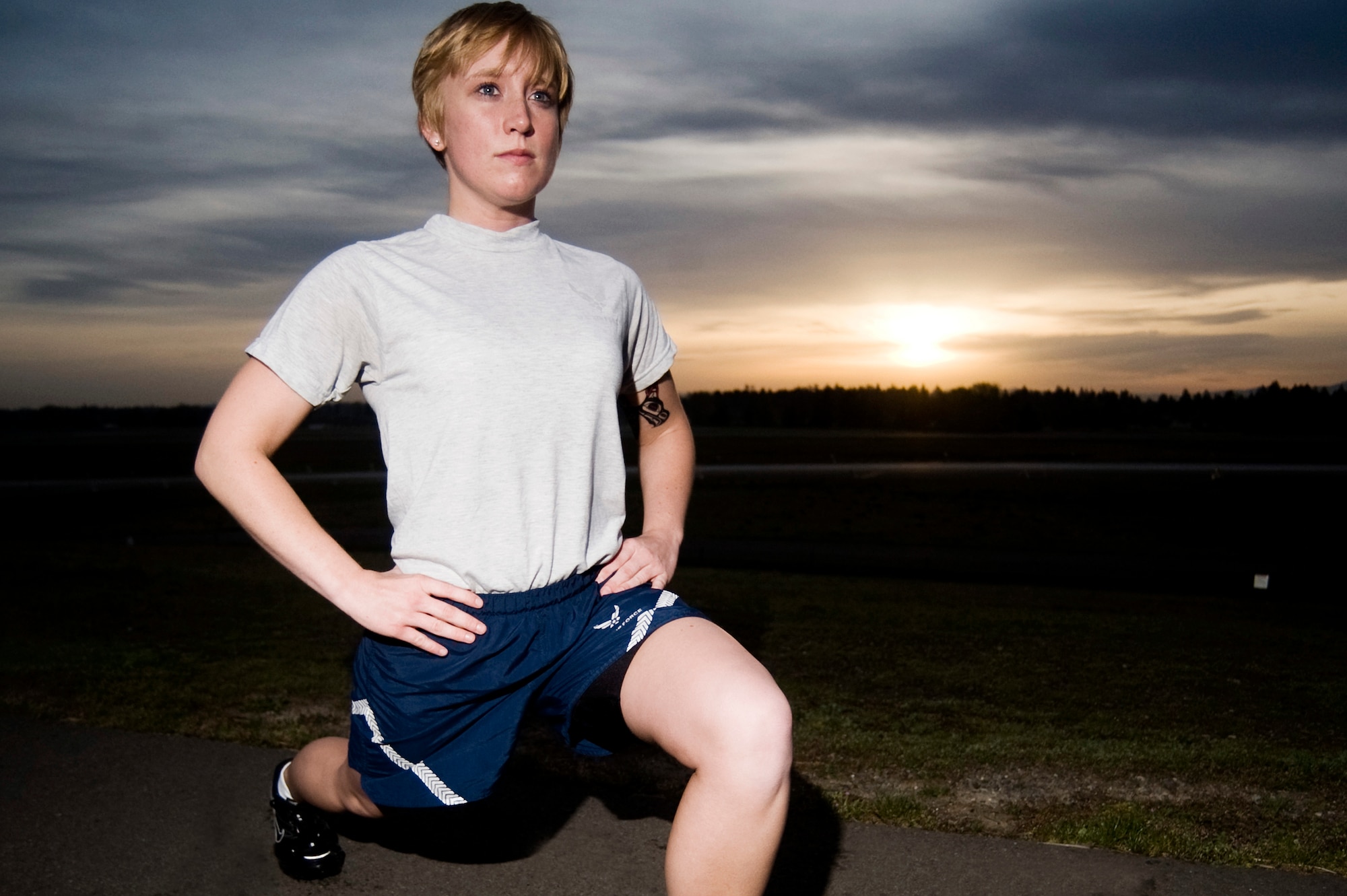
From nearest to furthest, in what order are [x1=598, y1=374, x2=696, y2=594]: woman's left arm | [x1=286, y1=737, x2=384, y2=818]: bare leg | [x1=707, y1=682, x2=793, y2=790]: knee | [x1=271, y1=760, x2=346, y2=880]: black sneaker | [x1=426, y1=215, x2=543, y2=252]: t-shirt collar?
1. [x1=707, y1=682, x2=793, y2=790]: knee
2. [x1=426, y1=215, x2=543, y2=252]: t-shirt collar
3. [x1=598, y1=374, x2=696, y2=594]: woman's left arm
4. [x1=286, y1=737, x2=384, y2=818]: bare leg
5. [x1=271, y1=760, x2=346, y2=880]: black sneaker

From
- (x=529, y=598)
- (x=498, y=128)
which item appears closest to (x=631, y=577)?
(x=529, y=598)

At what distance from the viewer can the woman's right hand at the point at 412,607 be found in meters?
2.19

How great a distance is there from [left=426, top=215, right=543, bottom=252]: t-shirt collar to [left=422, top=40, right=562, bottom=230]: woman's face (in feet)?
0.18

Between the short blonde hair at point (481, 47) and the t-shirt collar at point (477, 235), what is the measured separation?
0.72 ft

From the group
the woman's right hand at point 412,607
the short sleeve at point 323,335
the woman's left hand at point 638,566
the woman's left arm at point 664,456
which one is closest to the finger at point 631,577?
the woman's left hand at point 638,566

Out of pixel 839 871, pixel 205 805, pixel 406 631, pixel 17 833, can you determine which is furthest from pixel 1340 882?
pixel 17 833

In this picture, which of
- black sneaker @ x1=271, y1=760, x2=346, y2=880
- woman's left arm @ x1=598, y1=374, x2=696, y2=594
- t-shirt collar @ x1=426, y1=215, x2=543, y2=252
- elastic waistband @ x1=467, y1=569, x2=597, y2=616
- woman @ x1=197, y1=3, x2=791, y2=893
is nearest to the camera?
woman @ x1=197, y1=3, x2=791, y2=893

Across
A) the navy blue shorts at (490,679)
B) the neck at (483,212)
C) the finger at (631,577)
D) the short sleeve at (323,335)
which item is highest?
the neck at (483,212)

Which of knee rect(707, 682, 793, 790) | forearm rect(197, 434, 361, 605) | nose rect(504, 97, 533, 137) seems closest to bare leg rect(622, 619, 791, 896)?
knee rect(707, 682, 793, 790)

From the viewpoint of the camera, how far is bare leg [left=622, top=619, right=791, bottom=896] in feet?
6.44

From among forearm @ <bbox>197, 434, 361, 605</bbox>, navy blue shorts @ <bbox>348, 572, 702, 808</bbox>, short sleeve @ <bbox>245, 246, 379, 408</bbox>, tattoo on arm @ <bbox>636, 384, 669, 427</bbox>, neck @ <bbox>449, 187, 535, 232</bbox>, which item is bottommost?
navy blue shorts @ <bbox>348, 572, 702, 808</bbox>

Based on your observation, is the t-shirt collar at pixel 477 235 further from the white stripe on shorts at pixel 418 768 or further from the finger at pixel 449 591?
the white stripe on shorts at pixel 418 768

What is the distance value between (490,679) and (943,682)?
14.7 feet

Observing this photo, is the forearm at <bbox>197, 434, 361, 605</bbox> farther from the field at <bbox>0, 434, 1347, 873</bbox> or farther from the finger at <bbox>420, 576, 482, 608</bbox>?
the field at <bbox>0, 434, 1347, 873</bbox>
